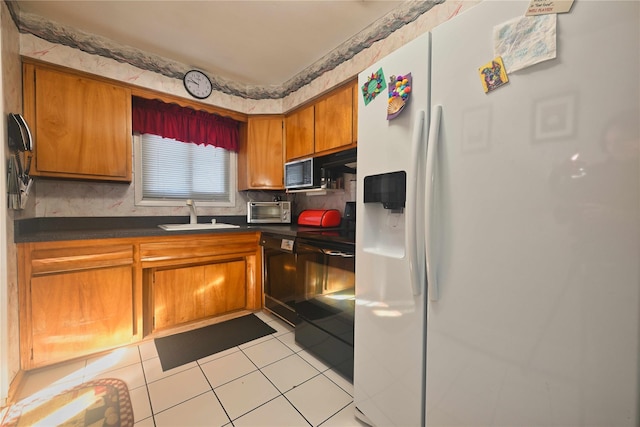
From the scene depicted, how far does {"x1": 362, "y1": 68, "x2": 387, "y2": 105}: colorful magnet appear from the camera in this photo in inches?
44.9

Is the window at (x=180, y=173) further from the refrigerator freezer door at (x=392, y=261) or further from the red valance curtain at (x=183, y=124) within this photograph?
the refrigerator freezer door at (x=392, y=261)

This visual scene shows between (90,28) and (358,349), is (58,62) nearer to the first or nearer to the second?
(90,28)

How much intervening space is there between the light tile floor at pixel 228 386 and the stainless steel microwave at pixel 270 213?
1.28m

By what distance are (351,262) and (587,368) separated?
0.99m

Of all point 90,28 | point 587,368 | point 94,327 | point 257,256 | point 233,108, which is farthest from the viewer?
point 233,108

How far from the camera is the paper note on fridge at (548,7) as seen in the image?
0.65 meters

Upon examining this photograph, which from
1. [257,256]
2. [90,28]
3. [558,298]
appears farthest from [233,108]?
[558,298]

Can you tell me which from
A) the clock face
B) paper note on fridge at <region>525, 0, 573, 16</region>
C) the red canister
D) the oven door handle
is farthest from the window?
paper note on fridge at <region>525, 0, 573, 16</region>

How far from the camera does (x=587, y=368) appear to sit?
2.09 ft

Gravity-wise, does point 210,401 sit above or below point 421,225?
below

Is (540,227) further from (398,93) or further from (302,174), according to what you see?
(302,174)

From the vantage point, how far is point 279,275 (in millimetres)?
2303

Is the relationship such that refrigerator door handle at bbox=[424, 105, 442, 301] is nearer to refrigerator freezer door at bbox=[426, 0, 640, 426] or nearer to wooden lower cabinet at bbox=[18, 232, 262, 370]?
refrigerator freezer door at bbox=[426, 0, 640, 426]

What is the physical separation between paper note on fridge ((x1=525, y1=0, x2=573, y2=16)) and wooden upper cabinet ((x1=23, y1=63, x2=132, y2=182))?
8.70 feet
